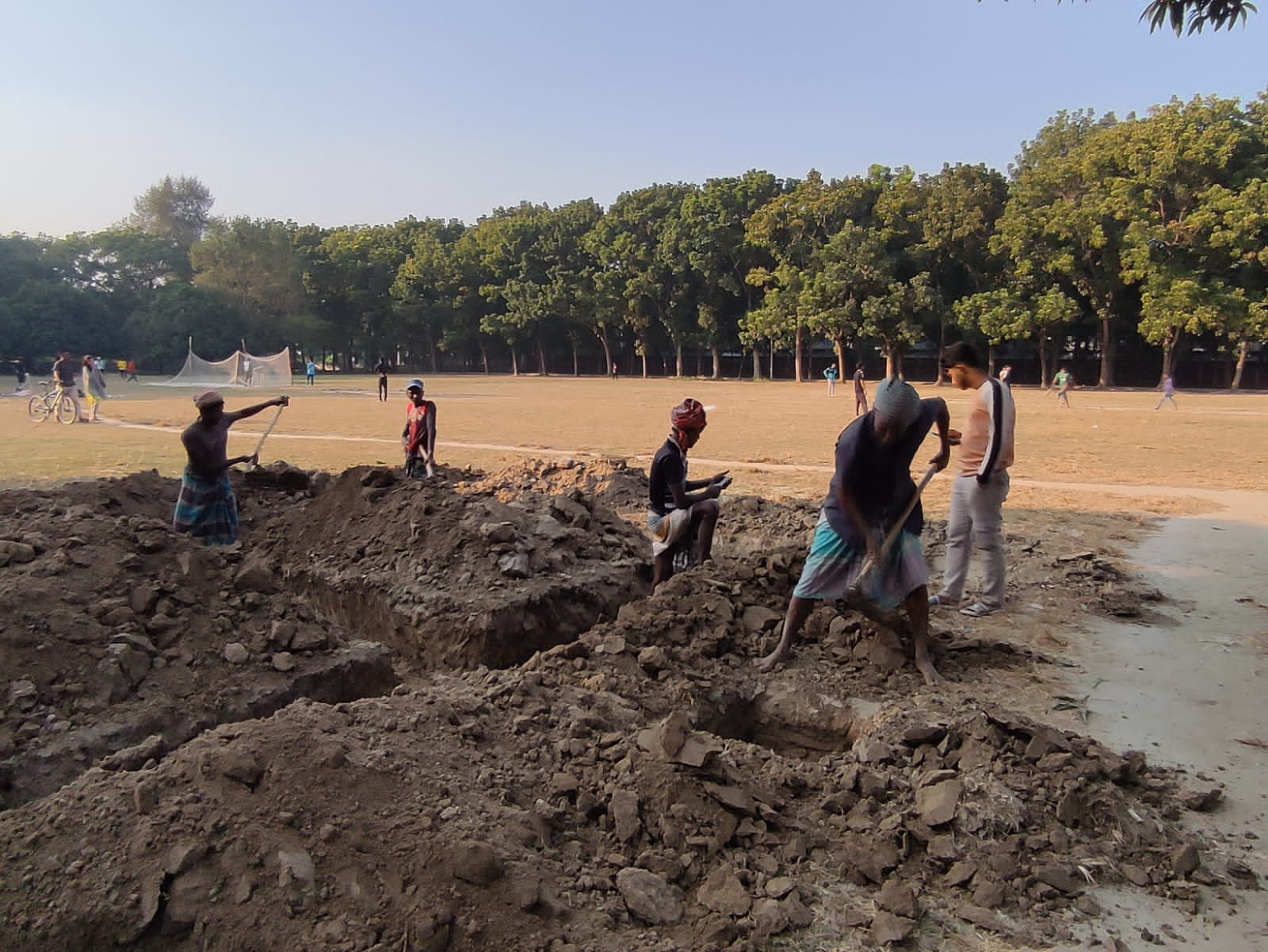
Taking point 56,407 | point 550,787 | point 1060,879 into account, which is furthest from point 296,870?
point 56,407

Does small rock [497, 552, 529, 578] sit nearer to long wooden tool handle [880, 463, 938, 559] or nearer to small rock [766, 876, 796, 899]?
long wooden tool handle [880, 463, 938, 559]

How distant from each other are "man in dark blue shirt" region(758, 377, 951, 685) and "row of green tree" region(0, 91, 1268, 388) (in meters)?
35.6

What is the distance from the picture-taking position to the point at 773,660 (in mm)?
4656

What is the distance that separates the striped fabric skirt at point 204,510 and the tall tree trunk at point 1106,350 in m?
39.3

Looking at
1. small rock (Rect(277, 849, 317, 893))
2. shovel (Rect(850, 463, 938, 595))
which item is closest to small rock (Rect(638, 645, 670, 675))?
shovel (Rect(850, 463, 938, 595))

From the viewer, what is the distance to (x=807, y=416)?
23.2 metres

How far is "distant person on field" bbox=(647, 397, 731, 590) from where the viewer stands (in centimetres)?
554

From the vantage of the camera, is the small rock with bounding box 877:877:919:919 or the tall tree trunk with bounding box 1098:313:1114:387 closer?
the small rock with bounding box 877:877:919:919

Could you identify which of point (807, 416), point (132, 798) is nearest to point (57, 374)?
point (807, 416)

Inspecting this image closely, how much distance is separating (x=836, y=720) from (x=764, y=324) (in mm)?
42151

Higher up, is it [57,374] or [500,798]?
[57,374]

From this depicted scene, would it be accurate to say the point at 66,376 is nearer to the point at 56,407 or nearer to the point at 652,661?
the point at 56,407

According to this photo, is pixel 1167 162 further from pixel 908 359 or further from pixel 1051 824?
pixel 1051 824

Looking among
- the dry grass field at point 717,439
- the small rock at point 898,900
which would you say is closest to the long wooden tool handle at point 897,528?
the small rock at point 898,900
